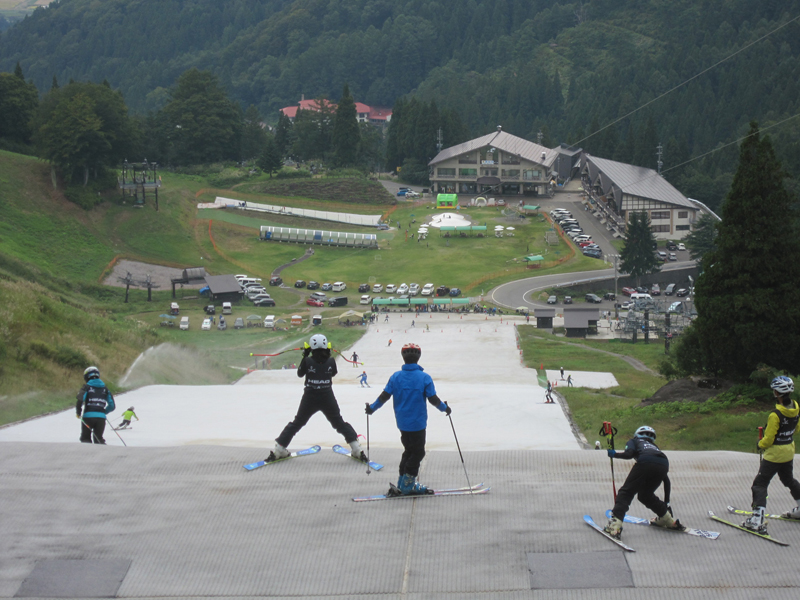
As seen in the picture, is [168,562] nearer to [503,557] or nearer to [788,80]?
[503,557]

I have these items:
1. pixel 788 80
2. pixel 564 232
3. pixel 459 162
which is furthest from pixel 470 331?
pixel 788 80

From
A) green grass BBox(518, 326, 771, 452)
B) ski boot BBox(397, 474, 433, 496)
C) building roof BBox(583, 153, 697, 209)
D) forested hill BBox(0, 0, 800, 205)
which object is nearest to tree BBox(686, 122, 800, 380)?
green grass BBox(518, 326, 771, 452)

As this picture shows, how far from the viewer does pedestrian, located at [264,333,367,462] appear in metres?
9.28

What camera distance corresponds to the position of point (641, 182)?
85.2 m

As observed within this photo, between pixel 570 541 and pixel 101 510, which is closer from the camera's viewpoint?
pixel 570 541

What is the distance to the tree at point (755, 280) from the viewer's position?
48.3 ft

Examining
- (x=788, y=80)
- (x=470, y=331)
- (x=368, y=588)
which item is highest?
(x=788, y=80)

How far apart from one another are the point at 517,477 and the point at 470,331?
37488mm

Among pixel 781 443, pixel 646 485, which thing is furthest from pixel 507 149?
pixel 646 485

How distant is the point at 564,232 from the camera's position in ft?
250

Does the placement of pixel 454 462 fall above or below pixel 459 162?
below

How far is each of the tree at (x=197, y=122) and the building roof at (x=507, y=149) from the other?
957 inches

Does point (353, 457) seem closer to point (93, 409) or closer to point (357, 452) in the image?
point (357, 452)

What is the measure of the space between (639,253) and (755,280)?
5071cm
